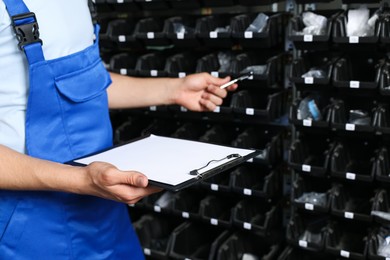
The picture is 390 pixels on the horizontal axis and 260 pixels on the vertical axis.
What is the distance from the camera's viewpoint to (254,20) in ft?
8.66

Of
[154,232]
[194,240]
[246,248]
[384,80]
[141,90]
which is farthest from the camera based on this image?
[154,232]

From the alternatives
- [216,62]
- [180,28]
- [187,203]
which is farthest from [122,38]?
[187,203]

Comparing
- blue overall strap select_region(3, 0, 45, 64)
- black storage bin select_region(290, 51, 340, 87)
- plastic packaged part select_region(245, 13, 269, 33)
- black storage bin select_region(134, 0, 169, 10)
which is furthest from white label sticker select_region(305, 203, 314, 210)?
blue overall strap select_region(3, 0, 45, 64)

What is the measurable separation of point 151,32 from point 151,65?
0.20 meters

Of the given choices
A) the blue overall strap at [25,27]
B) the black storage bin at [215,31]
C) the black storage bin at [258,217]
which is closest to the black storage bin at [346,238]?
the black storage bin at [258,217]

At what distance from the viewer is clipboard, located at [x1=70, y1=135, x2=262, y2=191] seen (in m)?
1.09

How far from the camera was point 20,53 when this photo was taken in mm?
1184

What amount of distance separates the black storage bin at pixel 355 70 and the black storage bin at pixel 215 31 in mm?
572

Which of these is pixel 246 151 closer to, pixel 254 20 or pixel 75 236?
pixel 75 236

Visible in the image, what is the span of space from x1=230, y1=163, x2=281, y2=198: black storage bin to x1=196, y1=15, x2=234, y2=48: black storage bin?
690 mm

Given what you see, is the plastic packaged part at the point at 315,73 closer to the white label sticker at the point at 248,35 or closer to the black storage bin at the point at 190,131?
the white label sticker at the point at 248,35

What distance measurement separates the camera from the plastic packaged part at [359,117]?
96.9 inches

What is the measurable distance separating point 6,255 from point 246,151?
67 cm

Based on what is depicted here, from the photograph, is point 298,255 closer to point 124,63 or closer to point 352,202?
point 352,202
